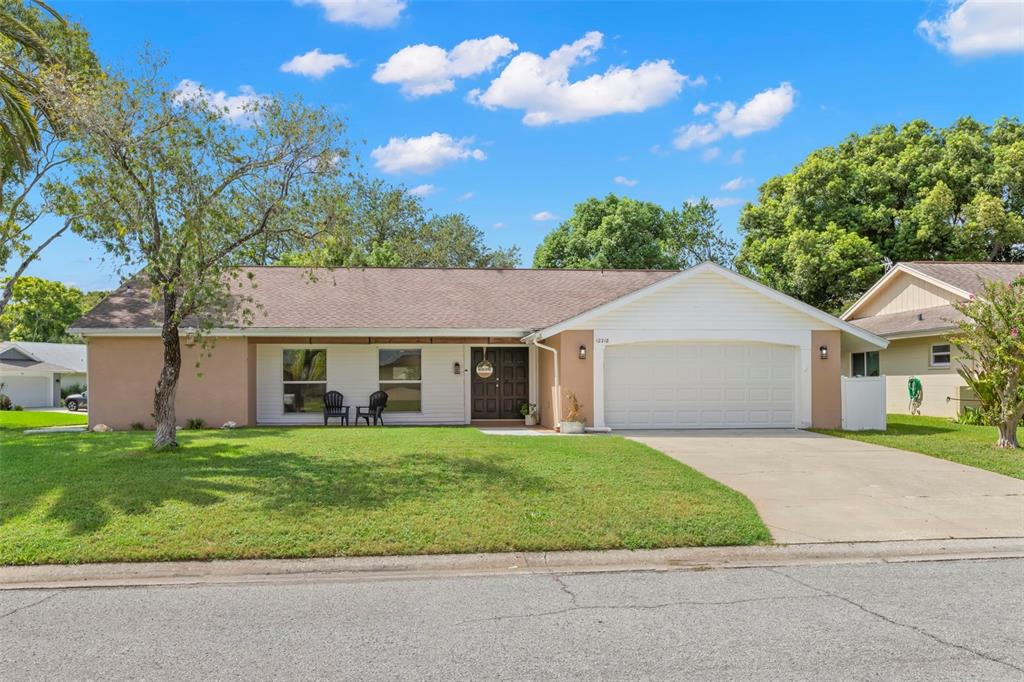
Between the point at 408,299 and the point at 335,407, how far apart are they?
3.65 metres

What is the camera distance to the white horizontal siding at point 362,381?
18094 millimetres

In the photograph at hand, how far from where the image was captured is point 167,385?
1113 cm

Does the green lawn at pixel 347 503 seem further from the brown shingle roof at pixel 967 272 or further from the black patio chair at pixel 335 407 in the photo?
the brown shingle roof at pixel 967 272

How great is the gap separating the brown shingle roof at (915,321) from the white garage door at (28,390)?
44340 mm

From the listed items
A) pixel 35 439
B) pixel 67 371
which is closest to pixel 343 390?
pixel 35 439

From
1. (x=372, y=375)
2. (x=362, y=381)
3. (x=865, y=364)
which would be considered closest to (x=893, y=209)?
(x=865, y=364)

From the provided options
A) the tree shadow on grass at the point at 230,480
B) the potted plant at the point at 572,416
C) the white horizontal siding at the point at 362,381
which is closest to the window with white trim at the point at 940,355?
the potted plant at the point at 572,416

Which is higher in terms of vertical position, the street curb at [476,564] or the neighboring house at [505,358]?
the neighboring house at [505,358]

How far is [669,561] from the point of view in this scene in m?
6.77

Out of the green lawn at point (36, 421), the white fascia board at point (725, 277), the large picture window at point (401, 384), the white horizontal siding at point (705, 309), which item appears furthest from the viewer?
the green lawn at point (36, 421)

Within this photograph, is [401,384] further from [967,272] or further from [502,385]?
[967,272]

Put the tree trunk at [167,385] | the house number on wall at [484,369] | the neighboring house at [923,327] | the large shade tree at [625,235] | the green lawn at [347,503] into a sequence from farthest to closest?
the large shade tree at [625,235] < the neighboring house at [923,327] < the house number on wall at [484,369] < the tree trunk at [167,385] < the green lawn at [347,503]

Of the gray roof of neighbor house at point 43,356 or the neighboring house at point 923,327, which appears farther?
the gray roof of neighbor house at point 43,356

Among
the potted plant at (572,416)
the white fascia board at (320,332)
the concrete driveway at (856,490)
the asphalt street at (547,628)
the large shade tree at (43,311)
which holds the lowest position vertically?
the asphalt street at (547,628)
